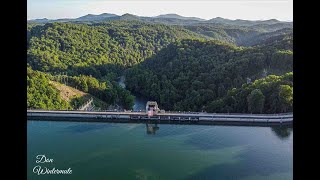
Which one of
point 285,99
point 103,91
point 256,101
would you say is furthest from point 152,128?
point 103,91

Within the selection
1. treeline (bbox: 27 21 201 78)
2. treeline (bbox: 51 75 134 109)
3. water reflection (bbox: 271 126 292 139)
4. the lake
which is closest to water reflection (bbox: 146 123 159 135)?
the lake

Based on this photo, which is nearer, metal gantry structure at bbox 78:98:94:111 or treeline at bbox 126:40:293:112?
metal gantry structure at bbox 78:98:94:111

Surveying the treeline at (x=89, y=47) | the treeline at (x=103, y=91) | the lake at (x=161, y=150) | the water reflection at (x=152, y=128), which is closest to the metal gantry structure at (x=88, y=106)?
the treeline at (x=103, y=91)

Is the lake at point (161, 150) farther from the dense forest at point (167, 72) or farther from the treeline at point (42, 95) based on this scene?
the dense forest at point (167, 72)

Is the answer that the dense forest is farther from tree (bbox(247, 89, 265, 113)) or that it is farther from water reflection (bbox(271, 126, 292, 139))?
water reflection (bbox(271, 126, 292, 139))
